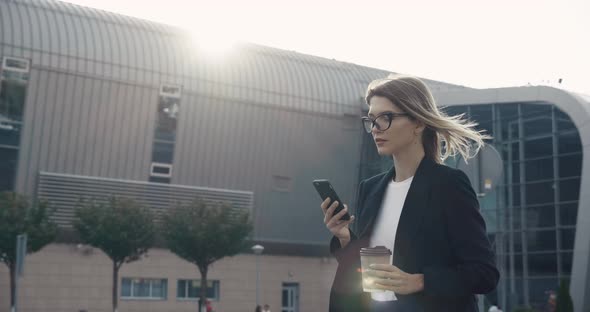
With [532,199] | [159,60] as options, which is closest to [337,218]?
[532,199]

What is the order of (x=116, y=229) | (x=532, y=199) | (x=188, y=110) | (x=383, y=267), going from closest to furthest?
(x=383, y=267) < (x=116, y=229) < (x=532, y=199) < (x=188, y=110)

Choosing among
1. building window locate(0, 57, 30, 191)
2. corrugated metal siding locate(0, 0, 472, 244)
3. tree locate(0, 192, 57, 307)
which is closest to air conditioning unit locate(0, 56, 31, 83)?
building window locate(0, 57, 30, 191)

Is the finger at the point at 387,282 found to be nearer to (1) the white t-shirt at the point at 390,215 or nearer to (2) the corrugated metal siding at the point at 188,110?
(1) the white t-shirt at the point at 390,215

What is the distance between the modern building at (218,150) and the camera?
3350cm

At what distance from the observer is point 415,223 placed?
325 cm

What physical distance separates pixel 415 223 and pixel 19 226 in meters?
31.1

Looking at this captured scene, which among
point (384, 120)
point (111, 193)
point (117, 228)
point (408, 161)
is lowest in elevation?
point (408, 161)

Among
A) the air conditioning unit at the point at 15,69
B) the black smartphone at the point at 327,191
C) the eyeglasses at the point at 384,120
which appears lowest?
the black smartphone at the point at 327,191

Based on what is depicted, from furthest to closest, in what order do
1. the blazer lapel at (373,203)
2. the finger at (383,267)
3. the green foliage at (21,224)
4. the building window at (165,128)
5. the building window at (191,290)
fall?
the building window at (191,290) < the building window at (165,128) < the green foliage at (21,224) < the blazer lapel at (373,203) < the finger at (383,267)

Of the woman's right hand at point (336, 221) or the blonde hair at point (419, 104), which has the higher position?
the blonde hair at point (419, 104)

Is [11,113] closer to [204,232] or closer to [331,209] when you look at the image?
[204,232]

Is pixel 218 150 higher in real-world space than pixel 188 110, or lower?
lower

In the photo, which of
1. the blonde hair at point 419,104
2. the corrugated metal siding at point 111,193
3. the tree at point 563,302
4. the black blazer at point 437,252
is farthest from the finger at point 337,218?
the corrugated metal siding at point 111,193

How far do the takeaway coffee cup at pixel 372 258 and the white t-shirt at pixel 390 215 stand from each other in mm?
184
